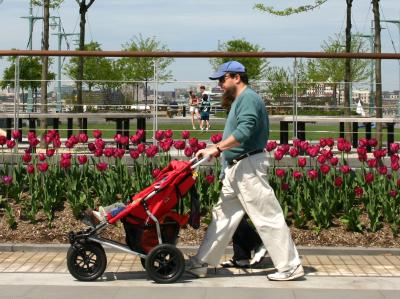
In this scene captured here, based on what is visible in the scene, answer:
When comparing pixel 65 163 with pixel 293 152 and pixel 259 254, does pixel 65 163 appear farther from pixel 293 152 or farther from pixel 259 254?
pixel 259 254

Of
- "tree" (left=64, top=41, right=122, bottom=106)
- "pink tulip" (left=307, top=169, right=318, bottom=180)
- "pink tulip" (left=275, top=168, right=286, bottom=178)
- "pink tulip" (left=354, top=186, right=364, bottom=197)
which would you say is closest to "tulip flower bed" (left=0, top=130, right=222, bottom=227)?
"pink tulip" (left=275, top=168, right=286, bottom=178)

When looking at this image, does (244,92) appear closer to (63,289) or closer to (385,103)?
(63,289)

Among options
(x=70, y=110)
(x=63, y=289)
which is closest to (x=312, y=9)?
(x=70, y=110)

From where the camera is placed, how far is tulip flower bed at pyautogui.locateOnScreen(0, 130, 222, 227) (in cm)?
955

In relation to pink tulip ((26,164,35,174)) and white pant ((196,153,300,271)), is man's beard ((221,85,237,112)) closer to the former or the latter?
white pant ((196,153,300,271))

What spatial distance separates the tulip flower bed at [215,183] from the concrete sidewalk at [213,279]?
24.5 inches

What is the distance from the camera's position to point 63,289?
7078mm

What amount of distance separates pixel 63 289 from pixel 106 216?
765 mm

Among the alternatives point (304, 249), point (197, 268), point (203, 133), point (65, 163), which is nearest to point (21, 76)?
point (203, 133)

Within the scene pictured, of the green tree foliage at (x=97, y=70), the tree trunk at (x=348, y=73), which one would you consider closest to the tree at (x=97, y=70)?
the green tree foliage at (x=97, y=70)

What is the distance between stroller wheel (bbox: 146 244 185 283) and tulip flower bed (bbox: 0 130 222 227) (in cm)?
199

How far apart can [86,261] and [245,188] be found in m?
1.53

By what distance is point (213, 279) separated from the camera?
7.64m

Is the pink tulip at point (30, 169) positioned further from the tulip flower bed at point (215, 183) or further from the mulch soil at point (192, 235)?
the mulch soil at point (192, 235)
